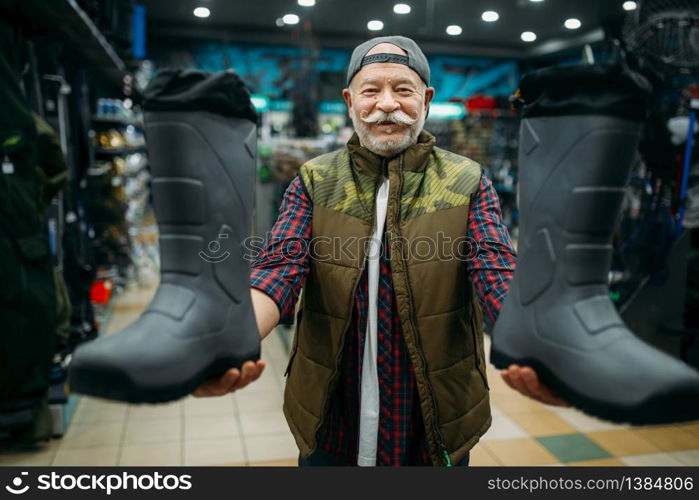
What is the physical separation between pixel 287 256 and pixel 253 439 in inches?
75.6

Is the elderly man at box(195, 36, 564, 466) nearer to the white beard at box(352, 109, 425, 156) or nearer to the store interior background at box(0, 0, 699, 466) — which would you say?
the white beard at box(352, 109, 425, 156)

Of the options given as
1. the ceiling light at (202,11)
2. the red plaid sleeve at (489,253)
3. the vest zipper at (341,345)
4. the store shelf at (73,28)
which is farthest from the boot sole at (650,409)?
the ceiling light at (202,11)

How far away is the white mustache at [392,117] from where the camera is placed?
40.3 inches

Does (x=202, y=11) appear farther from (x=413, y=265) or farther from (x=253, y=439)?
(x=413, y=265)

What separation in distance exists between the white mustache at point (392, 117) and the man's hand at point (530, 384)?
52 centimetres

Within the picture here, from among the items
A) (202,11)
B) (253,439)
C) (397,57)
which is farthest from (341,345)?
(202,11)

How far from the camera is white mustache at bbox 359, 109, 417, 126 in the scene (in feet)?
3.36

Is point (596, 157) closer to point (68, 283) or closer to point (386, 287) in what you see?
point (386, 287)

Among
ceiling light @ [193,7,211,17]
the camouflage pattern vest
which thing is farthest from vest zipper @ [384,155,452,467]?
ceiling light @ [193,7,211,17]

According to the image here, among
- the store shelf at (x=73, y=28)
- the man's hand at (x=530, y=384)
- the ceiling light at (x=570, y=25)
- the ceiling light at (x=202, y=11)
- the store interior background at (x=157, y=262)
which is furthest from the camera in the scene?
the ceiling light at (x=202, y=11)

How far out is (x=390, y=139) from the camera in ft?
3.53

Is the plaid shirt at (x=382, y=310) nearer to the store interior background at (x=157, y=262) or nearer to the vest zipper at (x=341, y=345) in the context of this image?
the vest zipper at (x=341, y=345)

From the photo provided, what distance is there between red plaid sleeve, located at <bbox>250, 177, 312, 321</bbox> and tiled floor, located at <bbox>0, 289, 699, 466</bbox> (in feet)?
5.44

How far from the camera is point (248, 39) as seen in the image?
9141mm
